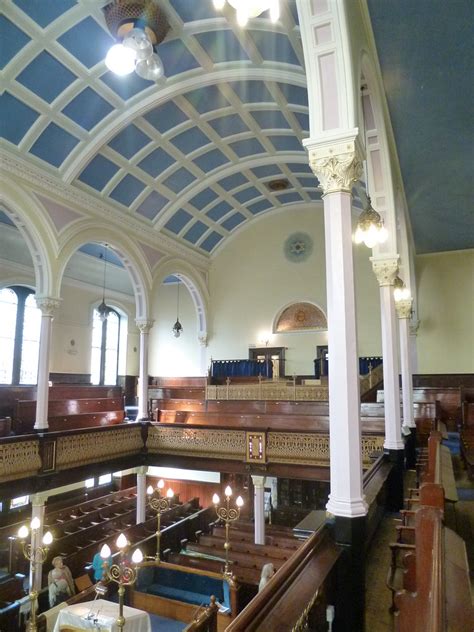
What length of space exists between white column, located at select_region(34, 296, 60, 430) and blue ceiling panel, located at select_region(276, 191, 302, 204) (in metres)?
9.53

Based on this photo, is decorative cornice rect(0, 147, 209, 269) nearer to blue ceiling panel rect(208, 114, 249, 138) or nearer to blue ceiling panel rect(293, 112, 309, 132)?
blue ceiling panel rect(208, 114, 249, 138)

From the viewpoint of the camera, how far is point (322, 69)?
4.07 m

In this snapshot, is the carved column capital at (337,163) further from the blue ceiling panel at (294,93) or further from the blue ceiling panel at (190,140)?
the blue ceiling panel at (190,140)

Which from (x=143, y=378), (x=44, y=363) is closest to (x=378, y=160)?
(x=44, y=363)

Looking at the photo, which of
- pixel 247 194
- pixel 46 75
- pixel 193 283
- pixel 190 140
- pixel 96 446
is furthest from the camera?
pixel 193 283

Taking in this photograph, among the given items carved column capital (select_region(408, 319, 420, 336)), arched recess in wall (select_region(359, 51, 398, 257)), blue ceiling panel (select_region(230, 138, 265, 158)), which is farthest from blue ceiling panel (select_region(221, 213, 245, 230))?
arched recess in wall (select_region(359, 51, 398, 257))

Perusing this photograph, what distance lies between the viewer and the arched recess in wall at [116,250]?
34.7ft

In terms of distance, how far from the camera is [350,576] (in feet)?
10.5

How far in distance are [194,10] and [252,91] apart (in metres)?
2.57

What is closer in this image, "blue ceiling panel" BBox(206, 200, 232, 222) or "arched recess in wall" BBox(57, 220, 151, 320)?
"arched recess in wall" BBox(57, 220, 151, 320)

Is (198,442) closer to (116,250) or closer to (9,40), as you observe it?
(116,250)

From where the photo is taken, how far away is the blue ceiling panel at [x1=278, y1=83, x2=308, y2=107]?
9430 mm

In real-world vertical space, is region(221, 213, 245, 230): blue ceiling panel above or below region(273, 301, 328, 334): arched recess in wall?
above

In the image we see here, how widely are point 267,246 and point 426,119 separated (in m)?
11.2
